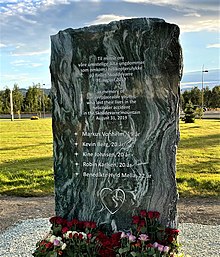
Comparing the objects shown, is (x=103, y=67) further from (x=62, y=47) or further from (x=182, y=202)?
(x=182, y=202)

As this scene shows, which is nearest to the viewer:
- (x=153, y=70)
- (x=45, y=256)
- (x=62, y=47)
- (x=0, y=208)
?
(x=45, y=256)

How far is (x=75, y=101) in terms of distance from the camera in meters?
4.15

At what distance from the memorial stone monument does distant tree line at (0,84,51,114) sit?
45.0 m

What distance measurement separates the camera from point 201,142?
14711 mm

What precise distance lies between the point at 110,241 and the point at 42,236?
1852 millimetres

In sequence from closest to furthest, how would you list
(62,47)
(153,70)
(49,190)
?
(153,70), (62,47), (49,190)

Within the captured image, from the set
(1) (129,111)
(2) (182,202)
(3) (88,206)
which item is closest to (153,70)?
(1) (129,111)

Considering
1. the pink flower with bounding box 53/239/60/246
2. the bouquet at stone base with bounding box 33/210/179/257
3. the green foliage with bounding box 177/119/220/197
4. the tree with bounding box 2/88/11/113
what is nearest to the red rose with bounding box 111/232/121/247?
the bouquet at stone base with bounding box 33/210/179/257

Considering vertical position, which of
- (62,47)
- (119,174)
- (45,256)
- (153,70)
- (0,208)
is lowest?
(0,208)

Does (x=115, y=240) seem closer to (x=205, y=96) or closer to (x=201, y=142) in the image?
(x=201, y=142)

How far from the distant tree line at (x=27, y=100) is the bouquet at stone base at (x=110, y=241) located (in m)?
45.5

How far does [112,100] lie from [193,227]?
8.16ft

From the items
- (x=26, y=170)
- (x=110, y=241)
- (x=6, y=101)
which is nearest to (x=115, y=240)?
(x=110, y=241)

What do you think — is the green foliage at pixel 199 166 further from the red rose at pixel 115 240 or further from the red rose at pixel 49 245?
the red rose at pixel 49 245
